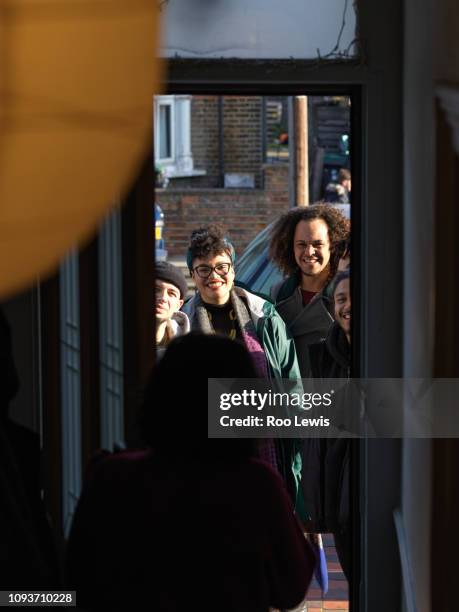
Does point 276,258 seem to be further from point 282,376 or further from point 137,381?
point 137,381

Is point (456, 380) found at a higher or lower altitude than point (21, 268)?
lower

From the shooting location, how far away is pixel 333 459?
4051mm

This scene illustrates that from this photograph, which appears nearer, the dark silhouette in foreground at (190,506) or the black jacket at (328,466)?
the dark silhouette in foreground at (190,506)

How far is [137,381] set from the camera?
2.89 m

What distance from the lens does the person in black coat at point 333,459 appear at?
405cm

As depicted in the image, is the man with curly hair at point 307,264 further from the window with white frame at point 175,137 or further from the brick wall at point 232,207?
the window with white frame at point 175,137

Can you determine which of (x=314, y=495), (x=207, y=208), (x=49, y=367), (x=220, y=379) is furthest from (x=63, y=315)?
(x=207, y=208)

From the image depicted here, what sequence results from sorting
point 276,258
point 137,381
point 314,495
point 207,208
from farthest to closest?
point 207,208 < point 276,258 < point 314,495 < point 137,381

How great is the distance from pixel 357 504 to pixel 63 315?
1.19 meters

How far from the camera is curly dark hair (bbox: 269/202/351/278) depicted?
4449 mm

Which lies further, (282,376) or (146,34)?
(282,376)

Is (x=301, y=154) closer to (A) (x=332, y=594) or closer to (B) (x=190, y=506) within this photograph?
(A) (x=332, y=594)

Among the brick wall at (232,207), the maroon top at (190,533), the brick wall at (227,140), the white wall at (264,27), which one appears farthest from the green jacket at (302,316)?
the brick wall at (227,140)

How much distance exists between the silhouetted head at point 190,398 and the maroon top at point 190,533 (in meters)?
0.03
